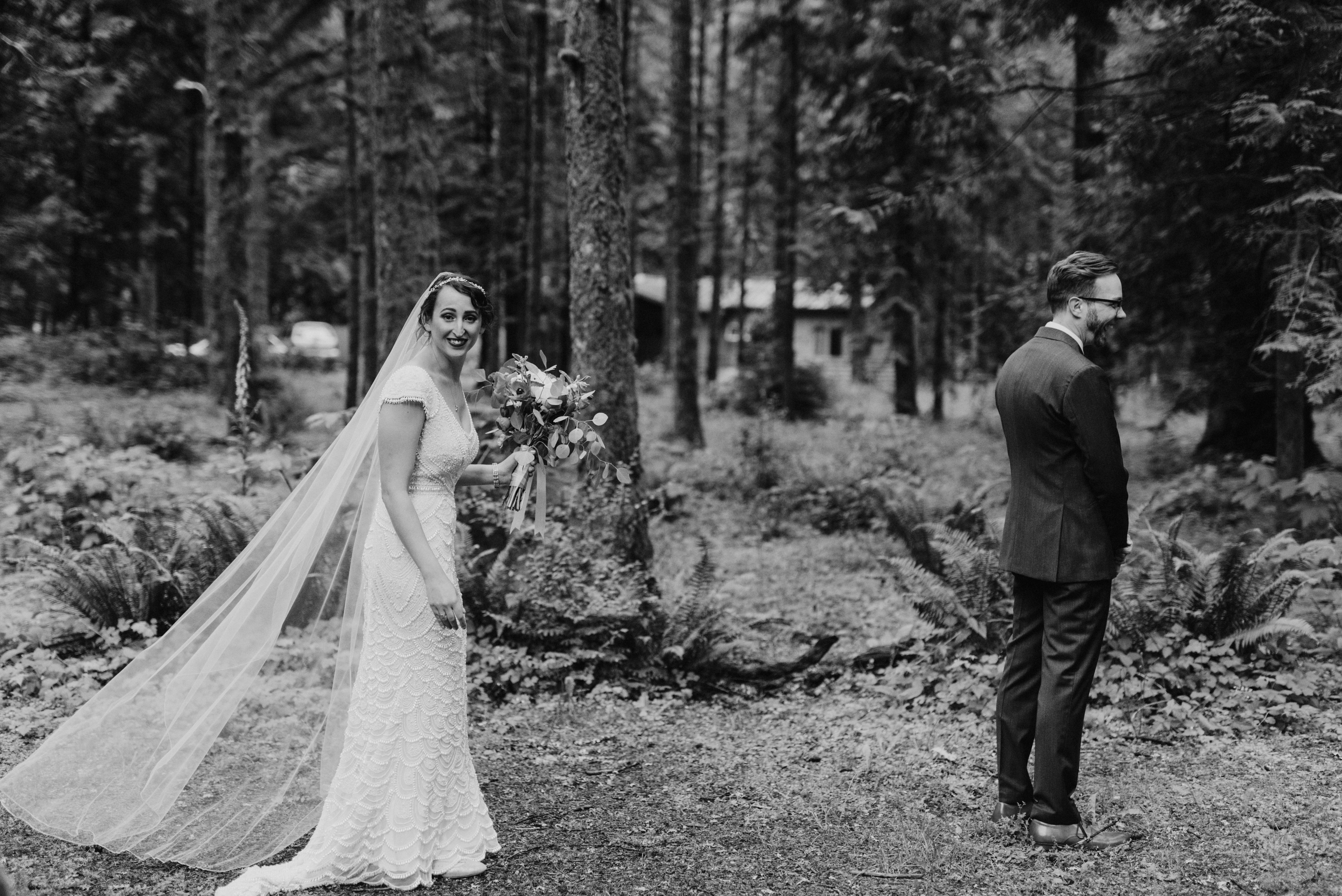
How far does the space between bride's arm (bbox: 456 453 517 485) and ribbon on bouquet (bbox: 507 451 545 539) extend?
0.22 feet

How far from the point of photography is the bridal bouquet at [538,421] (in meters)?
4.73

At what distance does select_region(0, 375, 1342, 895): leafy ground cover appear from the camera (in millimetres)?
4520

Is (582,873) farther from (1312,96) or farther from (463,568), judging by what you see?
(1312,96)

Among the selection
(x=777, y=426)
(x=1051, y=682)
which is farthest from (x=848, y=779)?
(x=777, y=426)

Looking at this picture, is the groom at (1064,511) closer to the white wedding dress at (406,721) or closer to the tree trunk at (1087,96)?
the white wedding dress at (406,721)

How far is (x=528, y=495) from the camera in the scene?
498 cm

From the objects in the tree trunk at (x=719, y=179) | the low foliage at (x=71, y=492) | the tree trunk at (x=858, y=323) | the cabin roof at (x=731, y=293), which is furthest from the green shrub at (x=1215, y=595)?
the cabin roof at (x=731, y=293)

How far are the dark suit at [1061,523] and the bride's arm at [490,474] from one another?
2.35 metres

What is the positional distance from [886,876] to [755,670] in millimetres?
3025

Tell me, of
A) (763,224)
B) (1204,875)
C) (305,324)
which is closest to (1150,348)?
(1204,875)

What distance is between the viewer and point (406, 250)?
11.4 m

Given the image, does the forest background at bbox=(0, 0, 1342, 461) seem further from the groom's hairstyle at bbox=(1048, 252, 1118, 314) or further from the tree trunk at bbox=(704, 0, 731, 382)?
the groom's hairstyle at bbox=(1048, 252, 1118, 314)

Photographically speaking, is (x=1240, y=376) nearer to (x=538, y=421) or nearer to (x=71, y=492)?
(x=538, y=421)

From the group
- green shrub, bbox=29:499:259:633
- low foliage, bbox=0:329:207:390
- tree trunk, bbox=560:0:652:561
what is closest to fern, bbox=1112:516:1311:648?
tree trunk, bbox=560:0:652:561
